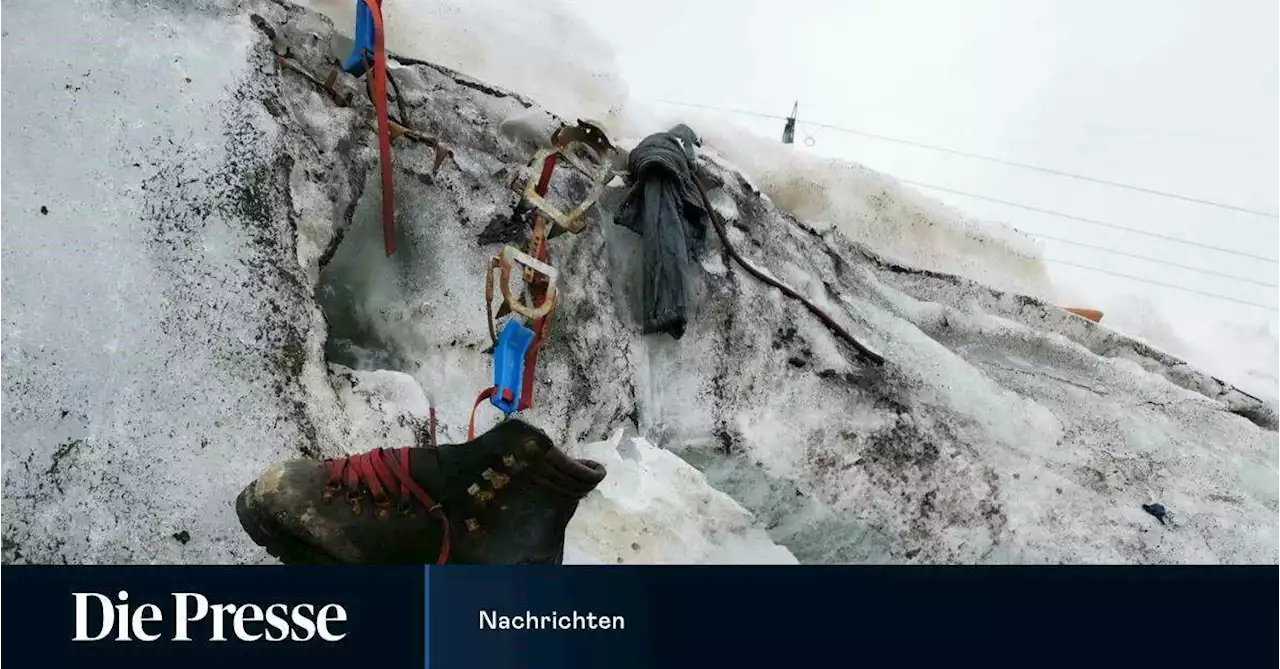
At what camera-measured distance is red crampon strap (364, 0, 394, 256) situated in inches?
81.7

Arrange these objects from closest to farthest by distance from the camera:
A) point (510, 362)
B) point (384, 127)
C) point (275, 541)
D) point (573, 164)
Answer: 1. point (275, 541)
2. point (510, 362)
3. point (384, 127)
4. point (573, 164)

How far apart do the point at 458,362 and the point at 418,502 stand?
570 millimetres

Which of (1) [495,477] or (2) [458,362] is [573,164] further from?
(1) [495,477]

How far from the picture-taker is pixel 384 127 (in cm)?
210

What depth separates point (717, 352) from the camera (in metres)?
2.49

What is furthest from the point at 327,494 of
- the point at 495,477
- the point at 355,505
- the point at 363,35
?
the point at 363,35

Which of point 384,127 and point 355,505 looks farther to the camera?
point 384,127

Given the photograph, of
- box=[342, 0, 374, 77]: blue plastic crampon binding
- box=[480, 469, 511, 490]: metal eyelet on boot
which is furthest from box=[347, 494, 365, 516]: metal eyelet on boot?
box=[342, 0, 374, 77]: blue plastic crampon binding

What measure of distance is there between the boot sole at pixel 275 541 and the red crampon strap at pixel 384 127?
0.78 metres

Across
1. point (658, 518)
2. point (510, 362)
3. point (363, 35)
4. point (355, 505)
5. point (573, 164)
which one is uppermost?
point (363, 35)

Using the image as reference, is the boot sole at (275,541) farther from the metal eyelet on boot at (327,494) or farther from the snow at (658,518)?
the snow at (658,518)

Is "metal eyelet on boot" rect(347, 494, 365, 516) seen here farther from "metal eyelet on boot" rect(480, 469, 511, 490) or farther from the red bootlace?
"metal eyelet on boot" rect(480, 469, 511, 490)

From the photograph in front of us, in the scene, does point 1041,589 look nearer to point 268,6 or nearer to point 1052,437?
point 1052,437

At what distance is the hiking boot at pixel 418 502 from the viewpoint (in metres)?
1.58
